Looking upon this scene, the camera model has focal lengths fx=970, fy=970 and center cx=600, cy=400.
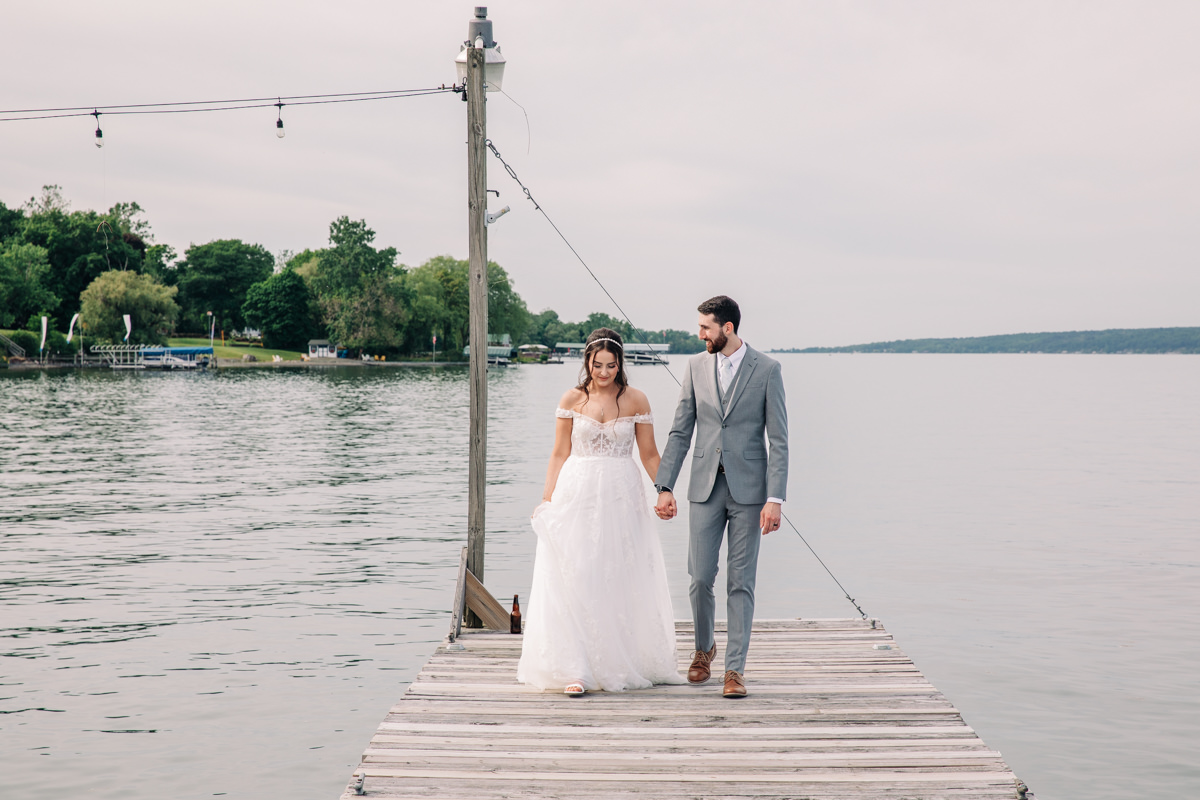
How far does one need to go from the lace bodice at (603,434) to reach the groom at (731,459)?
327mm

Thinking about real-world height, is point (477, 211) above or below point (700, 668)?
above

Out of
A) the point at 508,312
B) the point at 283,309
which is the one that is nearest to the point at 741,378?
the point at 283,309

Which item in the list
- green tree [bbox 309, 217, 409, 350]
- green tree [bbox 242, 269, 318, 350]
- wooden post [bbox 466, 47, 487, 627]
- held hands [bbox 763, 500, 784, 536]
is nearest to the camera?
held hands [bbox 763, 500, 784, 536]

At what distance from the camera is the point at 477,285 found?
8688 millimetres

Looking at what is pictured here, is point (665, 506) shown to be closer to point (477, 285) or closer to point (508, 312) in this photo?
point (477, 285)

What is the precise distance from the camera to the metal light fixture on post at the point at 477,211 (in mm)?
8594

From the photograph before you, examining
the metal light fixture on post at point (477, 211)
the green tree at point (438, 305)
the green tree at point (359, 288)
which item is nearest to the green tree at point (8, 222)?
the green tree at point (359, 288)

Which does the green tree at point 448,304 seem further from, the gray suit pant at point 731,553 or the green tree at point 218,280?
the gray suit pant at point 731,553

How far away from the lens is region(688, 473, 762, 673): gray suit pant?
19.8 feet

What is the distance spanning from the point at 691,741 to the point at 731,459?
1669 millimetres

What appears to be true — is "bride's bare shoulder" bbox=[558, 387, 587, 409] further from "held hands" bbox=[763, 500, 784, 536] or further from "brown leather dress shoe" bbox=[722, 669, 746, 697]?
"brown leather dress shoe" bbox=[722, 669, 746, 697]

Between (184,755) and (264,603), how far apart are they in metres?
5.43

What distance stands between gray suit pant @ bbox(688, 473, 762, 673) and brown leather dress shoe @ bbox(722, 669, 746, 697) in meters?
0.04

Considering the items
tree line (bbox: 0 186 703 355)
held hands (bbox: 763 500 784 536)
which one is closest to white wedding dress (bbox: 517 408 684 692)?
held hands (bbox: 763 500 784 536)
